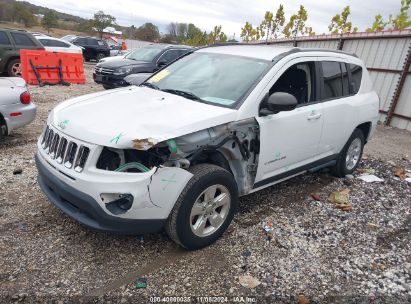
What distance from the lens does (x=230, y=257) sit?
308 centimetres

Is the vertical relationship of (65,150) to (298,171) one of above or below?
above

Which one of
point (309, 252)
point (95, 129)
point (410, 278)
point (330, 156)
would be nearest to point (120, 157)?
point (95, 129)

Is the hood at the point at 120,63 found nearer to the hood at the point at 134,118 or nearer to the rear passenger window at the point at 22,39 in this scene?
the rear passenger window at the point at 22,39

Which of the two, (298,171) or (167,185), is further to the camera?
(298,171)

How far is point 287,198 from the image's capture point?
4.41 meters

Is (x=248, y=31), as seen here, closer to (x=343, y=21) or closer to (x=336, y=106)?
(x=343, y=21)

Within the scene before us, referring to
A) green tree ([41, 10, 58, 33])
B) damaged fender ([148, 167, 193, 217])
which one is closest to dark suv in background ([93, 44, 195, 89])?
damaged fender ([148, 167, 193, 217])

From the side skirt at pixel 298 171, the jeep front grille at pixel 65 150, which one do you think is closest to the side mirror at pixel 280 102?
the side skirt at pixel 298 171

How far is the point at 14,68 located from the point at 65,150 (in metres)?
10.2

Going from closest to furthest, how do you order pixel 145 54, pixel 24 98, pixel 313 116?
pixel 313 116, pixel 24 98, pixel 145 54

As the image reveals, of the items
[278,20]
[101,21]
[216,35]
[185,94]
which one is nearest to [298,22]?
[278,20]

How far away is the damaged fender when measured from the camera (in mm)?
2570

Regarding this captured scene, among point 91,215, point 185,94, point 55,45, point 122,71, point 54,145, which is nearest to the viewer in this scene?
point 91,215

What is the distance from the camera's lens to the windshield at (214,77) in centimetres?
334
